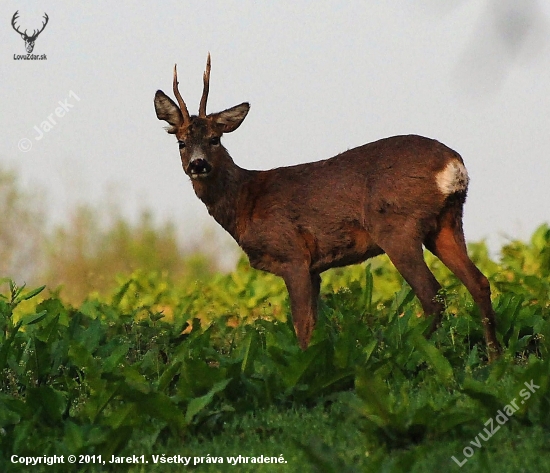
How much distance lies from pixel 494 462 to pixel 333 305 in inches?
177

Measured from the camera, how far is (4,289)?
11898 mm

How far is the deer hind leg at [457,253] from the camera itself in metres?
7.36

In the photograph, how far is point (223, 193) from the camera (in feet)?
27.9

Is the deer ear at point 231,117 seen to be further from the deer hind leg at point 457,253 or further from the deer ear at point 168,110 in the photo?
the deer hind leg at point 457,253

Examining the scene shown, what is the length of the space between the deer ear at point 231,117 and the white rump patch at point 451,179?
2.09m

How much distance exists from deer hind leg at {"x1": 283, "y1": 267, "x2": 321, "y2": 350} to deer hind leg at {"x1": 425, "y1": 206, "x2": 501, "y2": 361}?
1.04 meters

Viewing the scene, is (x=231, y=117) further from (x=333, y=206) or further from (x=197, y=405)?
(x=197, y=405)

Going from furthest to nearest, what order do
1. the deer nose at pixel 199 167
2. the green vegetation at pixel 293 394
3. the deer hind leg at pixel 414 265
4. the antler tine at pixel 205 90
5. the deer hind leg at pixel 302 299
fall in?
the antler tine at pixel 205 90 < the deer nose at pixel 199 167 < the deer hind leg at pixel 302 299 < the deer hind leg at pixel 414 265 < the green vegetation at pixel 293 394

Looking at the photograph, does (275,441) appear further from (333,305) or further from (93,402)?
(333,305)

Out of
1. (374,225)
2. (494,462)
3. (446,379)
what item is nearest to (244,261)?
(374,225)

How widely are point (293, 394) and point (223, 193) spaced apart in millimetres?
3490

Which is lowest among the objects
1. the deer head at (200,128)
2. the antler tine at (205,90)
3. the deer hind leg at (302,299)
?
the deer hind leg at (302,299)

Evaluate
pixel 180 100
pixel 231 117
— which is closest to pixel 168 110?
pixel 180 100

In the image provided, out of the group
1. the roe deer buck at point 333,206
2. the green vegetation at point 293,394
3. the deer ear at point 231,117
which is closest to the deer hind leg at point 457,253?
the roe deer buck at point 333,206
